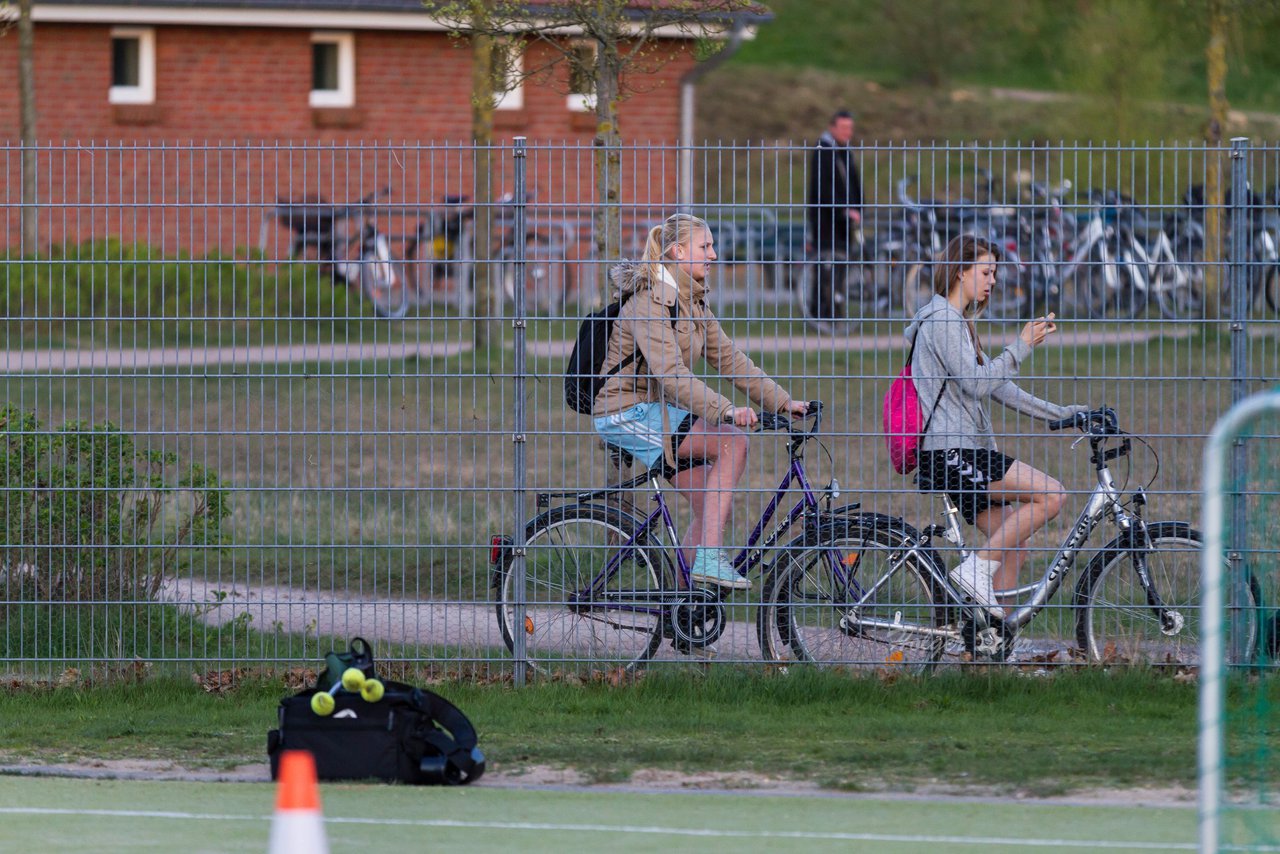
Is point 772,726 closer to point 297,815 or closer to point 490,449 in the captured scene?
point 490,449

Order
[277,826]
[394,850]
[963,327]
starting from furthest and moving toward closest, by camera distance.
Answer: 1. [963,327]
2. [394,850]
3. [277,826]

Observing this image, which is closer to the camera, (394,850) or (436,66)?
(394,850)

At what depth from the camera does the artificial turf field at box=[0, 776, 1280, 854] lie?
5.97 meters

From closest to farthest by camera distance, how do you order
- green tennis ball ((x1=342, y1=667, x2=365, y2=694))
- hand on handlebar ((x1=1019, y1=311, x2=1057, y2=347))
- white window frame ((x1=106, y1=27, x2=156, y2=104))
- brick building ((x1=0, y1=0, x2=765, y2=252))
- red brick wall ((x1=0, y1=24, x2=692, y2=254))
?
green tennis ball ((x1=342, y1=667, x2=365, y2=694)), hand on handlebar ((x1=1019, y1=311, x2=1057, y2=347)), brick building ((x1=0, y1=0, x2=765, y2=252)), red brick wall ((x1=0, y1=24, x2=692, y2=254)), white window frame ((x1=106, y1=27, x2=156, y2=104))

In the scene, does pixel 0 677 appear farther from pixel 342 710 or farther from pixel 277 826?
pixel 277 826

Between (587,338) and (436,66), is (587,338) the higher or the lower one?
the lower one

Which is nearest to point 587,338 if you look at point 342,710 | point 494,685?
point 494,685

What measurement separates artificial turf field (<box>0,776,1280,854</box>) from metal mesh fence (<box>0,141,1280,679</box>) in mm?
1597

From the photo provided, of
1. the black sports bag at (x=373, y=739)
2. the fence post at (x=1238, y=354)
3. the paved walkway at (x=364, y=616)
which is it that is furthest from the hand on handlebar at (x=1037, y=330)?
the black sports bag at (x=373, y=739)

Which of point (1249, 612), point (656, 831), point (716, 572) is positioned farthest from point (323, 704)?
point (1249, 612)

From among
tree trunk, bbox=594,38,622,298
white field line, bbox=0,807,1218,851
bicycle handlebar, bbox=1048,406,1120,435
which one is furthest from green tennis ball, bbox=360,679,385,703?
bicycle handlebar, bbox=1048,406,1120,435

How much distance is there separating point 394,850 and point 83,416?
336cm

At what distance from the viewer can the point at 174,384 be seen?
8.29 m

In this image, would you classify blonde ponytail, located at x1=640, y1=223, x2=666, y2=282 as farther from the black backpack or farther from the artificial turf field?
the artificial turf field
